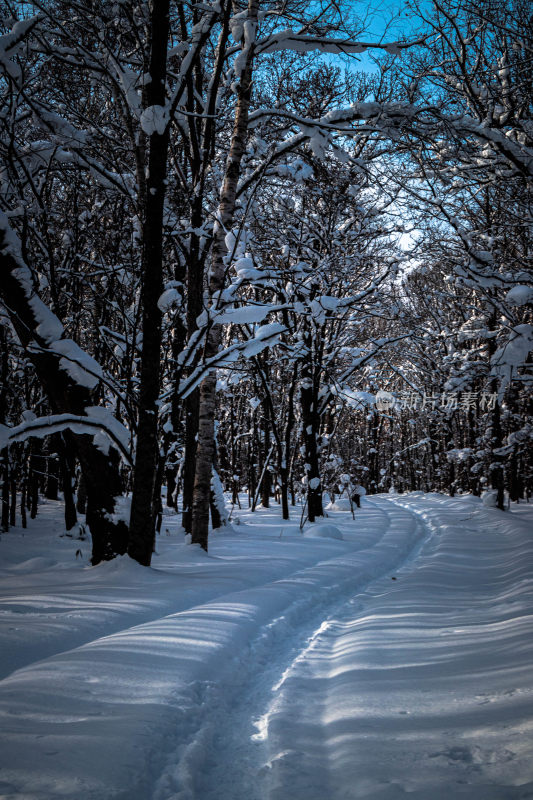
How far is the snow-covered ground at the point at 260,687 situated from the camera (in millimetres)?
1930

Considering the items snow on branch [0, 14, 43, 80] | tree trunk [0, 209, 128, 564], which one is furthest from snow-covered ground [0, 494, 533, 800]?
snow on branch [0, 14, 43, 80]

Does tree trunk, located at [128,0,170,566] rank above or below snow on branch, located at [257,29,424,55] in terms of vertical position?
below

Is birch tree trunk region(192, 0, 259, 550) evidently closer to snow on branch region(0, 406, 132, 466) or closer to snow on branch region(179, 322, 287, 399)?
snow on branch region(179, 322, 287, 399)

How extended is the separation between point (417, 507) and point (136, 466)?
54.2 feet

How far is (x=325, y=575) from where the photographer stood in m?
6.07

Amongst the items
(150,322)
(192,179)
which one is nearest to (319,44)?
(192,179)

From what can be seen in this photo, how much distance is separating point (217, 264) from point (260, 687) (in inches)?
212

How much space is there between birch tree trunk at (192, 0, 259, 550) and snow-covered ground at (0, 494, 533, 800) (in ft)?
4.23

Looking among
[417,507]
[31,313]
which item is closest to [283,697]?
[31,313]

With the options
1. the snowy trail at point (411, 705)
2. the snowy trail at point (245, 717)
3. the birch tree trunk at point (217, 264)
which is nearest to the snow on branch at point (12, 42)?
the birch tree trunk at point (217, 264)

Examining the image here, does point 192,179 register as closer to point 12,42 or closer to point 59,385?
point 12,42

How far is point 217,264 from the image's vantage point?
6648mm

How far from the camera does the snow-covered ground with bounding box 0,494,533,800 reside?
1930 mm

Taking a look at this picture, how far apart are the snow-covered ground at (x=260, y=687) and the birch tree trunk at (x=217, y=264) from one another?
1289mm
